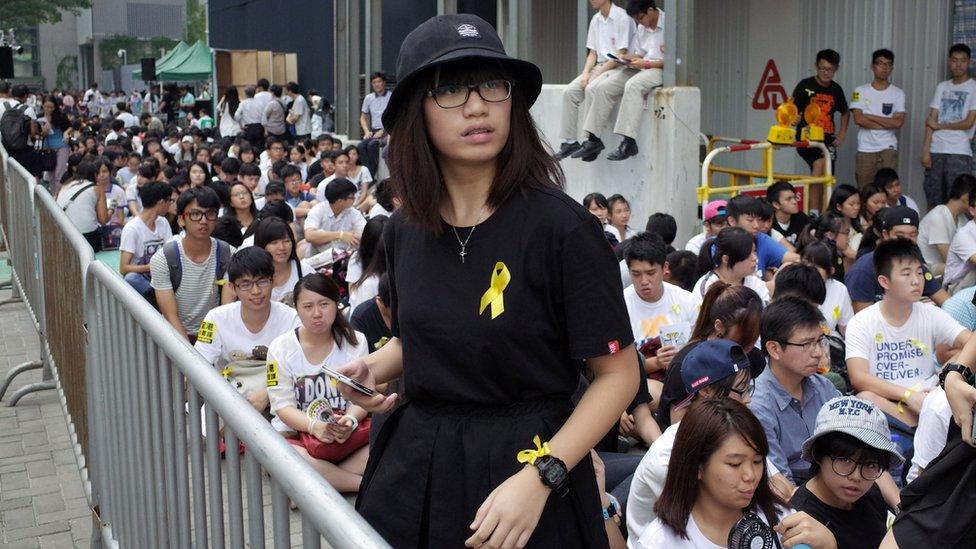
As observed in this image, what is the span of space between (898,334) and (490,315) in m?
4.43

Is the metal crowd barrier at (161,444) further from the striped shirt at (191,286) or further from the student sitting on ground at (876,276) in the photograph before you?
the student sitting on ground at (876,276)

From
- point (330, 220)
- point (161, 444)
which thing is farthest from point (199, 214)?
point (161, 444)

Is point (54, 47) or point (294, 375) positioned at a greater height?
point (54, 47)

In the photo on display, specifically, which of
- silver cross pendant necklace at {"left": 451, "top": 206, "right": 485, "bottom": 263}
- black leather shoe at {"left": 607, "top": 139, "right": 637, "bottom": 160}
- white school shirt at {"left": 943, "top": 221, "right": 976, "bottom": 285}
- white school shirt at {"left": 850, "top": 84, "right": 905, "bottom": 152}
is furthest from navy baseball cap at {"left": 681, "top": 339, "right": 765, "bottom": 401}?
white school shirt at {"left": 850, "top": 84, "right": 905, "bottom": 152}

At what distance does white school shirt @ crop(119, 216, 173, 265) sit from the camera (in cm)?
943

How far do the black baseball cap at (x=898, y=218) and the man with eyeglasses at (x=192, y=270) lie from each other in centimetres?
457

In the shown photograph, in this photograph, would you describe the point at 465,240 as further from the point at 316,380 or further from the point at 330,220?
the point at 330,220

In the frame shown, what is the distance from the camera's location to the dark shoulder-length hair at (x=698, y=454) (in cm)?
349

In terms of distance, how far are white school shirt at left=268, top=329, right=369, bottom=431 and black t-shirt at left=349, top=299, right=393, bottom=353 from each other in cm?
36

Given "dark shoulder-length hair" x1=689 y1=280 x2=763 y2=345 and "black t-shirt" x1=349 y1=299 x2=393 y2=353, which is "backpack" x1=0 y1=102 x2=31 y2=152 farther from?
"dark shoulder-length hair" x1=689 y1=280 x2=763 y2=345

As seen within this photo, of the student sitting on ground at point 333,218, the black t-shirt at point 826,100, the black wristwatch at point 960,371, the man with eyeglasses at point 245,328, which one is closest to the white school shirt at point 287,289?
the man with eyeglasses at point 245,328

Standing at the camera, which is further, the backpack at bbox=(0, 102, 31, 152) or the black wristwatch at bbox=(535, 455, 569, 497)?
the backpack at bbox=(0, 102, 31, 152)

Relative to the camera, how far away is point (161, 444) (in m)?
3.07

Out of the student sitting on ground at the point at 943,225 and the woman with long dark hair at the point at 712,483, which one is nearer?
the woman with long dark hair at the point at 712,483
